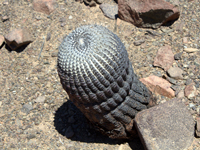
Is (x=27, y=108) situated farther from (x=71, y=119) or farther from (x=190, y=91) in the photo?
(x=190, y=91)

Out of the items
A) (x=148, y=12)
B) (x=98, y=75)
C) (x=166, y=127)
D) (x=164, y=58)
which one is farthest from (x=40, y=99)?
(x=148, y=12)

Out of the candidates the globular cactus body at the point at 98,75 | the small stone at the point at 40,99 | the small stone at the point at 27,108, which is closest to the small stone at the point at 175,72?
the globular cactus body at the point at 98,75

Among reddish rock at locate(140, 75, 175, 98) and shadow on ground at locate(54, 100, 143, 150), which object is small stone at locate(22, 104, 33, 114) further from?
reddish rock at locate(140, 75, 175, 98)

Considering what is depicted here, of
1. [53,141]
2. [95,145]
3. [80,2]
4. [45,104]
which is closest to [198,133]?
[95,145]

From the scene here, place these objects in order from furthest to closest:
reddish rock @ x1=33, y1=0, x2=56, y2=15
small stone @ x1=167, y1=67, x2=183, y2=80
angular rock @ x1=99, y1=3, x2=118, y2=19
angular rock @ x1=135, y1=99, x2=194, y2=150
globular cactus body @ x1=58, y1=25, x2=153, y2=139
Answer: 1. reddish rock @ x1=33, y1=0, x2=56, y2=15
2. angular rock @ x1=99, y1=3, x2=118, y2=19
3. small stone @ x1=167, y1=67, x2=183, y2=80
4. angular rock @ x1=135, y1=99, x2=194, y2=150
5. globular cactus body @ x1=58, y1=25, x2=153, y2=139

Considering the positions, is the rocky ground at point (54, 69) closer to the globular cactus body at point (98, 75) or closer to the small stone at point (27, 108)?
the small stone at point (27, 108)

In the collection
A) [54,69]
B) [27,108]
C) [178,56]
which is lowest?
[27,108]

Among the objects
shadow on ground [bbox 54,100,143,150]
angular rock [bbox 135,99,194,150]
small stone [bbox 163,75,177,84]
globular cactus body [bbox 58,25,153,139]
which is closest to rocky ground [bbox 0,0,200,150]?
shadow on ground [bbox 54,100,143,150]
